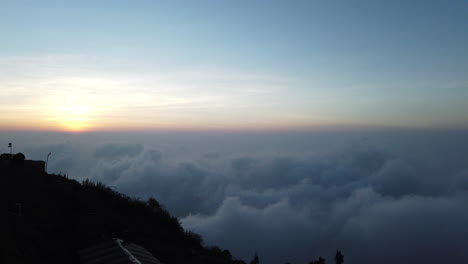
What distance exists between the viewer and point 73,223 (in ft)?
43.4

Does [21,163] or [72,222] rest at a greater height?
[21,163]

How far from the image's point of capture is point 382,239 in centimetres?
15112

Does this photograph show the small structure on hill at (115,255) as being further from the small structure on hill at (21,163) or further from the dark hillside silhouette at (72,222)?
the small structure on hill at (21,163)

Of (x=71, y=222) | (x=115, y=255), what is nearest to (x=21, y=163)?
(x=71, y=222)

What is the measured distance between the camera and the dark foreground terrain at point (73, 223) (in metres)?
11.0

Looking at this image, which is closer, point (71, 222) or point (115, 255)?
point (115, 255)

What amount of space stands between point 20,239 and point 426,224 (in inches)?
7497

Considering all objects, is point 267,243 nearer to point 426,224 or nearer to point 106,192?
point 426,224

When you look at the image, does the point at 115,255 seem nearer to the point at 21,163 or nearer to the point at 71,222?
the point at 71,222

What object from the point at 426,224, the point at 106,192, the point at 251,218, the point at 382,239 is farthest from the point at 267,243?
the point at 106,192

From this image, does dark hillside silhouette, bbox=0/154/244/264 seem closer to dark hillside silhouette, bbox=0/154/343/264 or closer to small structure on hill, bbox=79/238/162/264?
dark hillside silhouette, bbox=0/154/343/264

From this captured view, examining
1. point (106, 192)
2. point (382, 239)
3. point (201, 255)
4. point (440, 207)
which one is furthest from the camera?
point (440, 207)

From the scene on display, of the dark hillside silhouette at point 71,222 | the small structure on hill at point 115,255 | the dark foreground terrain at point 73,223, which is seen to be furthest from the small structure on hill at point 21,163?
the small structure on hill at point 115,255

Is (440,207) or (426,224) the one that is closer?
(426,224)
